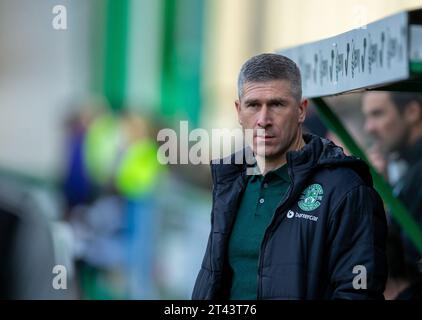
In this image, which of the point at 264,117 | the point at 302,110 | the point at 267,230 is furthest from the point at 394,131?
the point at 267,230

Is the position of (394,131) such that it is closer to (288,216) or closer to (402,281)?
(402,281)

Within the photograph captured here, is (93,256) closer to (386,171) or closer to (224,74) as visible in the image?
(224,74)

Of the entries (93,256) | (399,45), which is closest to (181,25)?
(93,256)

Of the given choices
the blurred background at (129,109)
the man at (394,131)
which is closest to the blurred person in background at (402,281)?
the man at (394,131)

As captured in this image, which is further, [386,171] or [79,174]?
[79,174]

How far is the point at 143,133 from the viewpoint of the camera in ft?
22.6

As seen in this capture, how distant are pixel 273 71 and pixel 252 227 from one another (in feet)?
1.37

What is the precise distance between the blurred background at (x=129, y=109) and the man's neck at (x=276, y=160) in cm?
383

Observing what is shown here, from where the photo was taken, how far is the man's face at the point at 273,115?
9.37 feet

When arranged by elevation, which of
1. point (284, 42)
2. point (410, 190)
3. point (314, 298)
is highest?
point (284, 42)

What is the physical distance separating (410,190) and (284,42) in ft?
7.50

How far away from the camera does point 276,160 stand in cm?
291

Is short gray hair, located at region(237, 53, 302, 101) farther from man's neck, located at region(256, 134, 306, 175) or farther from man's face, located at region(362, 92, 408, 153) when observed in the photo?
man's face, located at region(362, 92, 408, 153)

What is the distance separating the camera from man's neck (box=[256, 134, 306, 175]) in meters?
2.90
